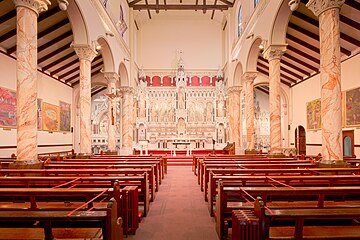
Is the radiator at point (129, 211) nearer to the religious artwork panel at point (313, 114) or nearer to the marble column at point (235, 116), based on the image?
the marble column at point (235, 116)

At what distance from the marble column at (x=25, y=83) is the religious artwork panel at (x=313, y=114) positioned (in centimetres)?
1369

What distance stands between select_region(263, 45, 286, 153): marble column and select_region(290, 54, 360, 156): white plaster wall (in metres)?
3.77

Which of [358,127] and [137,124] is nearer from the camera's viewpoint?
[358,127]

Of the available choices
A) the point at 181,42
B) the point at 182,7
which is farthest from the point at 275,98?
the point at 181,42

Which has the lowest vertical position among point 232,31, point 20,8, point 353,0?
point 20,8

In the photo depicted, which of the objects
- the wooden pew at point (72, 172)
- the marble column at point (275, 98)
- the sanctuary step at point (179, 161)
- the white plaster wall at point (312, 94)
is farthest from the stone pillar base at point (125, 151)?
the wooden pew at point (72, 172)

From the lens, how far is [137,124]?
22094 millimetres

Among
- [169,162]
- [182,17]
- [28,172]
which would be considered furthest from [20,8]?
[182,17]

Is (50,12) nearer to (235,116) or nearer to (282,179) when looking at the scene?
(282,179)

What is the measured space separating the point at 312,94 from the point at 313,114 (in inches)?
46.4

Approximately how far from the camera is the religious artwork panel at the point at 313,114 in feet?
50.1

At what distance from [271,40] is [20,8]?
8193 mm

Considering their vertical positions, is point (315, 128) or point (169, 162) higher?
point (315, 128)

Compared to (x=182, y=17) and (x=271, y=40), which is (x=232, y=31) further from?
(x=271, y=40)
